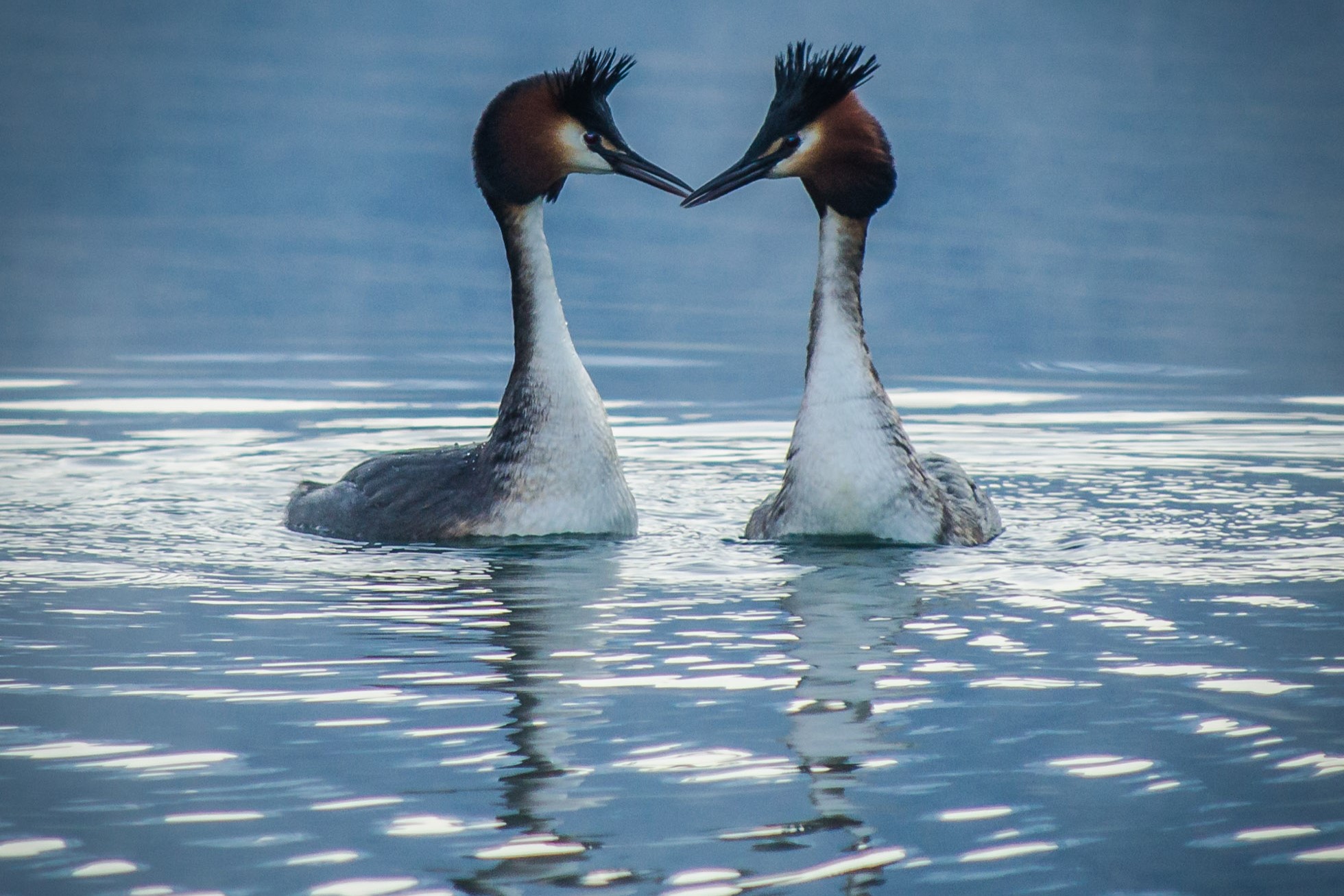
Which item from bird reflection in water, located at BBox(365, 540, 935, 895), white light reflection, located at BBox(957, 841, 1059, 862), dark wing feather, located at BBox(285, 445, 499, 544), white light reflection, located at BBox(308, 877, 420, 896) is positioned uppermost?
dark wing feather, located at BBox(285, 445, 499, 544)

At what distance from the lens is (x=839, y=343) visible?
333 inches

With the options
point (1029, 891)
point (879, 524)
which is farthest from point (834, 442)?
point (1029, 891)

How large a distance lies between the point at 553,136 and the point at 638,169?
0.38 metres

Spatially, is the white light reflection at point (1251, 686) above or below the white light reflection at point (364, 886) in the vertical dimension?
above

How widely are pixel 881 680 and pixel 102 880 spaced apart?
2.52 metres

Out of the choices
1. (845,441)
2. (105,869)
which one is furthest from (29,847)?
(845,441)

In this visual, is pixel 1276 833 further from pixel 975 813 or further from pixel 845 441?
pixel 845 441

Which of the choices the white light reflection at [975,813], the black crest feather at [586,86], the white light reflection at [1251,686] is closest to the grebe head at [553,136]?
the black crest feather at [586,86]

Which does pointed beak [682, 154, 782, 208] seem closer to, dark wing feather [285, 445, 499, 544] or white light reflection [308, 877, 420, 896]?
dark wing feather [285, 445, 499, 544]

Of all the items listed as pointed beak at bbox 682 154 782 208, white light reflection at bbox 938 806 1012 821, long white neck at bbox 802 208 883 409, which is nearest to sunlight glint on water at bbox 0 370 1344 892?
white light reflection at bbox 938 806 1012 821

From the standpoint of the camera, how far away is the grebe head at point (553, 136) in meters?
8.78

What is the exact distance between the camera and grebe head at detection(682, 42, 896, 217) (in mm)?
8469

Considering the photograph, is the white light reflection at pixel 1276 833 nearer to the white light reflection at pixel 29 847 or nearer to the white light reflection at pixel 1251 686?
the white light reflection at pixel 1251 686

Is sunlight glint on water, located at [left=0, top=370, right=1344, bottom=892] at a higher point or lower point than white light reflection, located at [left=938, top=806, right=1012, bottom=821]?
higher
